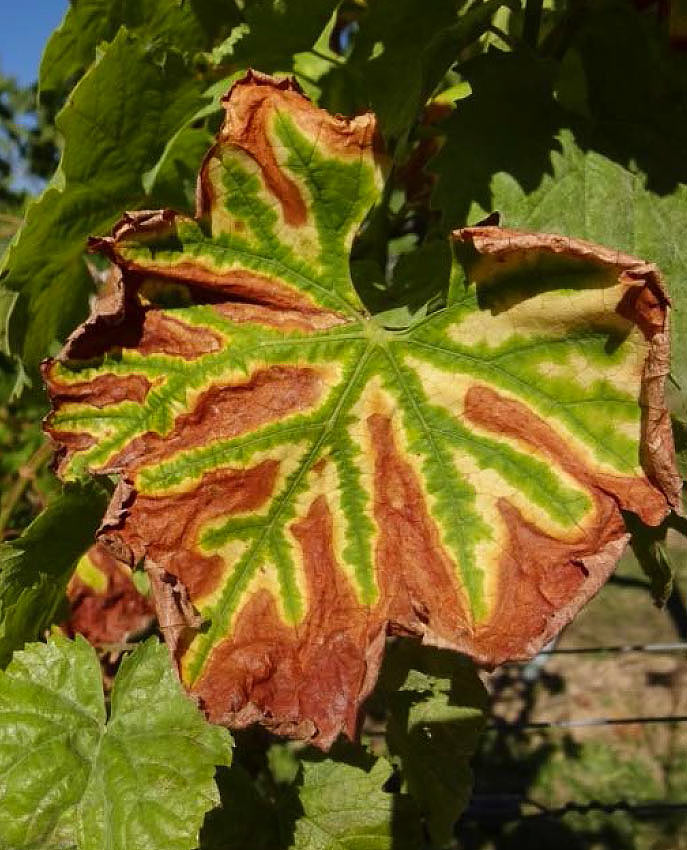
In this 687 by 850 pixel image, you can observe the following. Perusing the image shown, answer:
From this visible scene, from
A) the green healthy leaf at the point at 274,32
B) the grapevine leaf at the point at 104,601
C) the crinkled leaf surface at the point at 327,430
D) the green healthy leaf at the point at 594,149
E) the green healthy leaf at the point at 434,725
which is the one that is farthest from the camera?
the grapevine leaf at the point at 104,601

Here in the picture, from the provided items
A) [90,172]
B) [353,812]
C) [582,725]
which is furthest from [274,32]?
[582,725]

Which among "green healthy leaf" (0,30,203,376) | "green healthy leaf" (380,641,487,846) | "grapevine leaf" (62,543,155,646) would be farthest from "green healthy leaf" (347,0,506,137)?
"grapevine leaf" (62,543,155,646)

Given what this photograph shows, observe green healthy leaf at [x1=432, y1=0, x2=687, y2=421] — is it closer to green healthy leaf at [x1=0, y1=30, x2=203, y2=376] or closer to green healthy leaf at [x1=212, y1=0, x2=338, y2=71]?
green healthy leaf at [x1=212, y1=0, x2=338, y2=71]

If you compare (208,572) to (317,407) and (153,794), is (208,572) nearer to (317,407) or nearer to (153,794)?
(317,407)

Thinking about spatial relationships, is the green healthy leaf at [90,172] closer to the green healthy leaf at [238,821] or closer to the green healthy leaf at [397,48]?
the green healthy leaf at [397,48]

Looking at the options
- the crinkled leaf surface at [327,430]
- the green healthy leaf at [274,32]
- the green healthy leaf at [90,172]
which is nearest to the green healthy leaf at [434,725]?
the crinkled leaf surface at [327,430]

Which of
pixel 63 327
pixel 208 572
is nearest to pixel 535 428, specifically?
pixel 208 572
